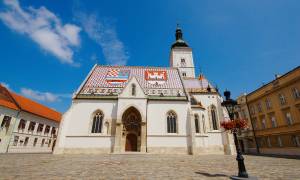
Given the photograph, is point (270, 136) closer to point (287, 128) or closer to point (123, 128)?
point (287, 128)

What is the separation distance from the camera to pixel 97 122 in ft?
76.2

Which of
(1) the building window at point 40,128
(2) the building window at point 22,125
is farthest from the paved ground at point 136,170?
(1) the building window at point 40,128

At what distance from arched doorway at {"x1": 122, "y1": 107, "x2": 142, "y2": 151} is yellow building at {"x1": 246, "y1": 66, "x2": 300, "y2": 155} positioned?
21.9 meters

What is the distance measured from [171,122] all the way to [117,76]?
12.6m

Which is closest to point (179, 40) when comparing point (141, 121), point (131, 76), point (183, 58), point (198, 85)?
point (183, 58)

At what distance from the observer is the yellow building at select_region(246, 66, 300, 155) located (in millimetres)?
22891

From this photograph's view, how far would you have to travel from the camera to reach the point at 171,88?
2730 centimetres

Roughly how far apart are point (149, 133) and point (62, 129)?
1167cm

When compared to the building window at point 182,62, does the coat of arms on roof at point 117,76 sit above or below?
below

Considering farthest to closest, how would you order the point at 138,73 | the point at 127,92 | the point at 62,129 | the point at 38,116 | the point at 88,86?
the point at 38,116, the point at 138,73, the point at 88,86, the point at 127,92, the point at 62,129

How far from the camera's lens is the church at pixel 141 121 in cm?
2200

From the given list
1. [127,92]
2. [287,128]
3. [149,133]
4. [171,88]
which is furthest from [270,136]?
[127,92]

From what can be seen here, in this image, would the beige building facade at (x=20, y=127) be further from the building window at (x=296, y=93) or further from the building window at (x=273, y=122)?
the building window at (x=296, y=93)

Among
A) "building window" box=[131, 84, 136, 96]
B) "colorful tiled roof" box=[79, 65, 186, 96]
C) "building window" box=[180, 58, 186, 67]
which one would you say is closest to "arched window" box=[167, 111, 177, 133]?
"colorful tiled roof" box=[79, 65, 186, 96]
